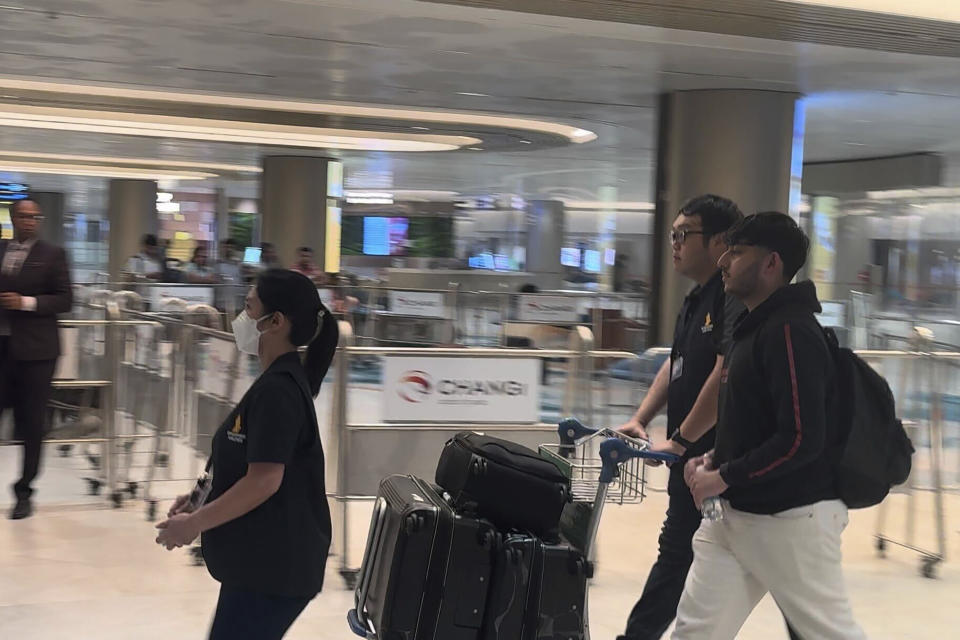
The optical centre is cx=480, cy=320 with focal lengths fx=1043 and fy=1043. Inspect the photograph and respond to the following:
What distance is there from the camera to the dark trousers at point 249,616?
247 centimetres

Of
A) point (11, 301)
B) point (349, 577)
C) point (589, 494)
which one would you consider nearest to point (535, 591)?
point (589, 494)

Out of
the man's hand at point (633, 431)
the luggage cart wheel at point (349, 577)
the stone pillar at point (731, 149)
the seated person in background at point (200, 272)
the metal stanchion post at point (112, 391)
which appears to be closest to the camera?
the man's hand at point (633, 431)

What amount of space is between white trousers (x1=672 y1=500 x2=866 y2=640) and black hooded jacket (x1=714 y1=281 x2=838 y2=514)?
0.05 m

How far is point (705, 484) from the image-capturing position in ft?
9.25

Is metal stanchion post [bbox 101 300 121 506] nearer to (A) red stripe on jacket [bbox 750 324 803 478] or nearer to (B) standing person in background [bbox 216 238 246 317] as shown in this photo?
(A) red stripe on jacket [bbox 750 324 803 478]

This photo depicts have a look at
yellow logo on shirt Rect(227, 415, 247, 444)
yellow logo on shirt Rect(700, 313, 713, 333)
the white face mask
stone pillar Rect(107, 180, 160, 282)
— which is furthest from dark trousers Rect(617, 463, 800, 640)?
stone pillar Rect(107, 180, 160, 282)

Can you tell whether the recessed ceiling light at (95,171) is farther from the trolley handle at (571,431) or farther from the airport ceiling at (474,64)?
the trolley handle at (571,431)

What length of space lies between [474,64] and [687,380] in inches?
264

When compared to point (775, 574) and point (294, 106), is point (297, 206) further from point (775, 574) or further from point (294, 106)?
point (775, 574)

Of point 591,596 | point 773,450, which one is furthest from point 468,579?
point 591,596

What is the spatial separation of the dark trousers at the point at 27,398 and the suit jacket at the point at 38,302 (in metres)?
0.08

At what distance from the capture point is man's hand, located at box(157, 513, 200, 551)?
2412 millimetres

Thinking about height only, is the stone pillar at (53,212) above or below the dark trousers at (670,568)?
above

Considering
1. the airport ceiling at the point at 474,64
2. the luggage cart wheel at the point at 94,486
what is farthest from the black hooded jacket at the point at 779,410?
the luggage cart wheel at the point at 94,486
